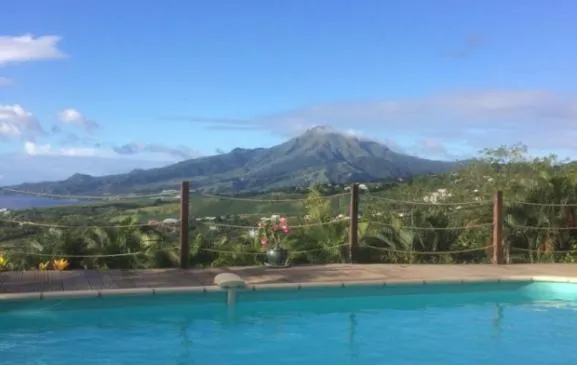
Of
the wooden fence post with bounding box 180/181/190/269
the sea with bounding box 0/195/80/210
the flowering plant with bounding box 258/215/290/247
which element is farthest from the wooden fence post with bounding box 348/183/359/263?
the sea with bounding box 0/195/80/210

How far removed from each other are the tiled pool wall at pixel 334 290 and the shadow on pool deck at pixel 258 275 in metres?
0.19

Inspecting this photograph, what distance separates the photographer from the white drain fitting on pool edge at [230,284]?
7891 millimetres

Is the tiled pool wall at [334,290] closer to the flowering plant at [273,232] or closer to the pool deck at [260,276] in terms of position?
the pool deck at [260,276]

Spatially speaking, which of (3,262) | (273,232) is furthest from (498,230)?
(3,262)

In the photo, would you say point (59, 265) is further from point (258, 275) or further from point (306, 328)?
point (306, 328)

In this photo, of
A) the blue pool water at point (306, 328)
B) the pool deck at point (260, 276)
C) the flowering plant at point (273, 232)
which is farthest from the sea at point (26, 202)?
the flowering plant at point (273, 232)

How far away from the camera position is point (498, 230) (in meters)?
10.8

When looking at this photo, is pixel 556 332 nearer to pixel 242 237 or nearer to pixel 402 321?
pixel 402 321

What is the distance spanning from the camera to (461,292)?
9094mm

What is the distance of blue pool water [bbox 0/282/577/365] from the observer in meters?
6.84

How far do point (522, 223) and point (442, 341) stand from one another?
4723mm

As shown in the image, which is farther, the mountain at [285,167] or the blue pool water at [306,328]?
the mountain at [285,167]

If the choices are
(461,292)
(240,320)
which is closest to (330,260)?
(461,292)

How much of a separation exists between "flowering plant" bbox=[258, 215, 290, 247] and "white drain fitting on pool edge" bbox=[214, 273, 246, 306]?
2.21 m
